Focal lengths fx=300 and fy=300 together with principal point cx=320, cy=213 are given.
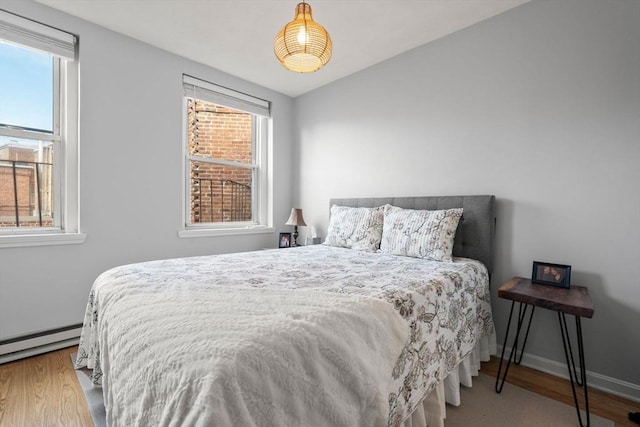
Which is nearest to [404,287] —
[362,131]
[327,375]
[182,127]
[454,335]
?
[454,335]

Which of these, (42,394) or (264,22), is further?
(264,22)

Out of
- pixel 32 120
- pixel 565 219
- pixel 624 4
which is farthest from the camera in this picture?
pixel 32 120

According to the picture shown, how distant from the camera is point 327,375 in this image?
0.91 metres

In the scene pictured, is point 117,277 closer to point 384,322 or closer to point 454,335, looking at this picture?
point 384,322

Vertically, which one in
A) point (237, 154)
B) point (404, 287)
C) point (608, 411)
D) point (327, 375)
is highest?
point (237, 154)

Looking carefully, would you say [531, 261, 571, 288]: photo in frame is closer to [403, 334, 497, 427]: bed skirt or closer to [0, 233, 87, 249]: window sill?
[403, 334, 497, 427]: bed skirt

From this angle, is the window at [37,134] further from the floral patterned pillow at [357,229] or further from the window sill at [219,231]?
the floral patterned pillow at [357,229]

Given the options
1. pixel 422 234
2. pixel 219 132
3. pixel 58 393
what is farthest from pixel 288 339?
pixel 219 132

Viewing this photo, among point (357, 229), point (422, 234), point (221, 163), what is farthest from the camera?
point (221, 163)

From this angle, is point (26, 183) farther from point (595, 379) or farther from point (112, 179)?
point (595, 379)

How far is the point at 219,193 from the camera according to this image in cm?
347

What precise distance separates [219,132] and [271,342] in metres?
3.10

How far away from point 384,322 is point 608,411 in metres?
1.53

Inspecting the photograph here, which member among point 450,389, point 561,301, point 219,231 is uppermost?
point 219,231
